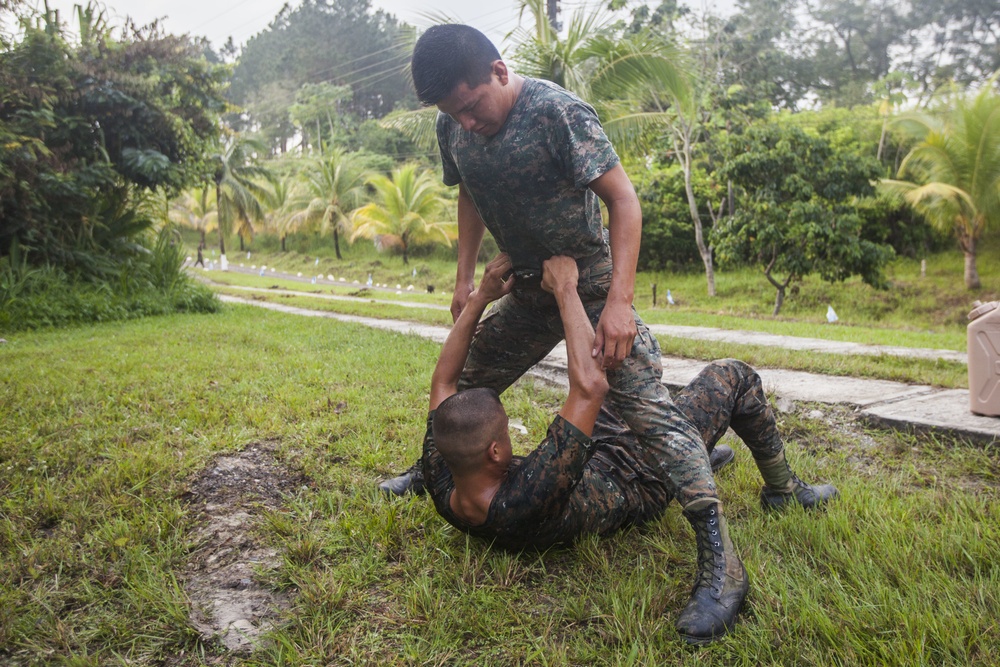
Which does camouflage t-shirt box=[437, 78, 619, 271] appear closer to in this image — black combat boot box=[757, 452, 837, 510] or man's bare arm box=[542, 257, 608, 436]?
man's bare arm box=[542, 257, 608, 436]

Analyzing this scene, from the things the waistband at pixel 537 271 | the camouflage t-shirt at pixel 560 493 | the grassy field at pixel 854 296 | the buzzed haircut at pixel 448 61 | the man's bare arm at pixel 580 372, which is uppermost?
the buzzed haircut at pixel 448 61

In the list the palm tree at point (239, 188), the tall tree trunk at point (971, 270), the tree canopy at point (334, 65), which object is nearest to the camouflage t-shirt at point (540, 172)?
the tall tree trunk at point (971, 270)

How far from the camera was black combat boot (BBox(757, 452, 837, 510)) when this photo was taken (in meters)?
2.51

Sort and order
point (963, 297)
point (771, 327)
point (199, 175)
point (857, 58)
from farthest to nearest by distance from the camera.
→ point (857, 58) → point (963, 297) → point (199, 175) → point (771, 327)

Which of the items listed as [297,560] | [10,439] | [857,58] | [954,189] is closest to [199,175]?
[10,439]

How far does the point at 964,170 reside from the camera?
640 inches

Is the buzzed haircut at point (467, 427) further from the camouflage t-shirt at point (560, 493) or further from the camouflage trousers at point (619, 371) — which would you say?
the camouflage trousers at point (619, 371)

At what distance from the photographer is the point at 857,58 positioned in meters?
30.5

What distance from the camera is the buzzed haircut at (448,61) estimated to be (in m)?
2.05

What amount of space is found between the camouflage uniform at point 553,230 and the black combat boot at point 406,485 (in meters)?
0.65

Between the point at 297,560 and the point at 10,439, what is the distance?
83.2 inches

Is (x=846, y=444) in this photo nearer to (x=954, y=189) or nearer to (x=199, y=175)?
(x=199, y=175)

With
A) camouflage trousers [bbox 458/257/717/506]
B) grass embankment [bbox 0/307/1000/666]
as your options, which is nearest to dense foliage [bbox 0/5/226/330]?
grass embankment [bbox 0/307/1000/666]

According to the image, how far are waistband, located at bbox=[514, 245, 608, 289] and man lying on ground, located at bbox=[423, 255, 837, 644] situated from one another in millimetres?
50
